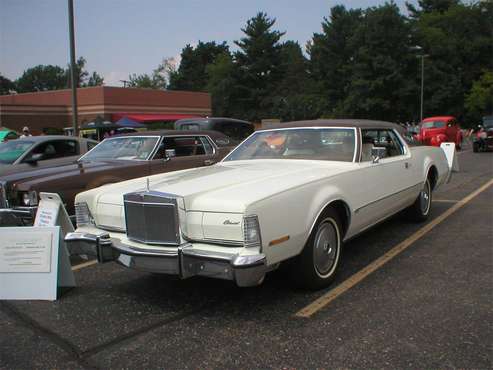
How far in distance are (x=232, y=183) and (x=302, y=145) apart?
1525 mm

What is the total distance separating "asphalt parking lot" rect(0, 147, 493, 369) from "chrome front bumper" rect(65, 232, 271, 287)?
0.41m

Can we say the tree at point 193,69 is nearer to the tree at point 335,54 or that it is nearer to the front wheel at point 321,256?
the tree at point 335,54

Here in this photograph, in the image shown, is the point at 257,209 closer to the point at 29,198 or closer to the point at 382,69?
the point at 29,198

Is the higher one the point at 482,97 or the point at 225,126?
the point at 482,97

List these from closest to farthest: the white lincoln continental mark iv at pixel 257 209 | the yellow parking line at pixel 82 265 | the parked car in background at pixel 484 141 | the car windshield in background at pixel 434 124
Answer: the white lincoln continental mark iv at pixel 257 209 < the yellow parking line at pixel 82 265 < the parked car in background at pixel 484 141 < the car windshield in background at pixel 434 124

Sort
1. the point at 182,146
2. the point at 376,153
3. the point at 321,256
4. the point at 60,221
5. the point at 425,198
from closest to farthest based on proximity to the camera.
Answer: the point at 321,256
the point at 60,221
the point at 376,153
the point at 425,198
the point at 182,146

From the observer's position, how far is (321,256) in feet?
14.0

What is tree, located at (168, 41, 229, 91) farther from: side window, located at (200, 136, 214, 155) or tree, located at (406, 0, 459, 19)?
side window, located at (200, 136, 214, 155)

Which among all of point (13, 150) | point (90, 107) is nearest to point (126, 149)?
point (13, 150)

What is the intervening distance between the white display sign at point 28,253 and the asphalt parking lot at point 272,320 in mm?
306

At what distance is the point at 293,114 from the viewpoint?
226 ft

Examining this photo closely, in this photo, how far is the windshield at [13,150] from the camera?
865 cm

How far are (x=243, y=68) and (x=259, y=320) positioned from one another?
71073mm

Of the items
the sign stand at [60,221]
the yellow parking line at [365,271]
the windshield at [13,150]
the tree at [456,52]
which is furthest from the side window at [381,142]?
the tree at [456,52]
